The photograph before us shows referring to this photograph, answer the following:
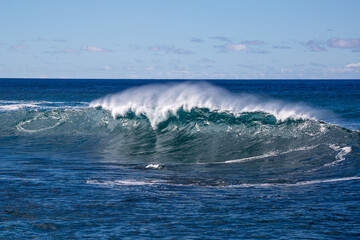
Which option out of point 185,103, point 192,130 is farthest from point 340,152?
point 185,103

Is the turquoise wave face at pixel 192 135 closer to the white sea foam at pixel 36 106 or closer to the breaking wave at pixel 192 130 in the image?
the breaking wave at pixel 192 130

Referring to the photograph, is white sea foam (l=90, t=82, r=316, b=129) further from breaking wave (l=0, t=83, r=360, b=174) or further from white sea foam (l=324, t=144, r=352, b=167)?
white sea foam (l=324, t=144, r=352, b=167)

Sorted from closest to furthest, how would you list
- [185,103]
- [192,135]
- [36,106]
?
[192,135]
[185,103]
[36,106]

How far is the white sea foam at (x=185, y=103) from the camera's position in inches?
886

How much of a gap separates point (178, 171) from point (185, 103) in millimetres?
10659

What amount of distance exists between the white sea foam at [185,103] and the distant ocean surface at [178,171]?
7 cm

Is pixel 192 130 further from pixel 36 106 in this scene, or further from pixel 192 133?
pixel 36 106

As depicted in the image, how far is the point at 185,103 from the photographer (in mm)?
24391

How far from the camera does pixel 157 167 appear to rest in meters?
14.5

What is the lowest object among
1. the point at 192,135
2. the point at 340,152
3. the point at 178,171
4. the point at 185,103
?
the point at 178,171


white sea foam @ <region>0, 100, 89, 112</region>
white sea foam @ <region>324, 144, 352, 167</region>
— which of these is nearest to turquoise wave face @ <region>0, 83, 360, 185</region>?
white sea foam @ <region>324, 144, 352, 167</region>

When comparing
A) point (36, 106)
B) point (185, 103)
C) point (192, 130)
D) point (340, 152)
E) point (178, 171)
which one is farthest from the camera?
point (36, 106)

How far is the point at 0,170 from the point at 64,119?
1306 cm

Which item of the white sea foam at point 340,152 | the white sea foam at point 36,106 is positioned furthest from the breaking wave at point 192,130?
the white sea foam at point 36,106
